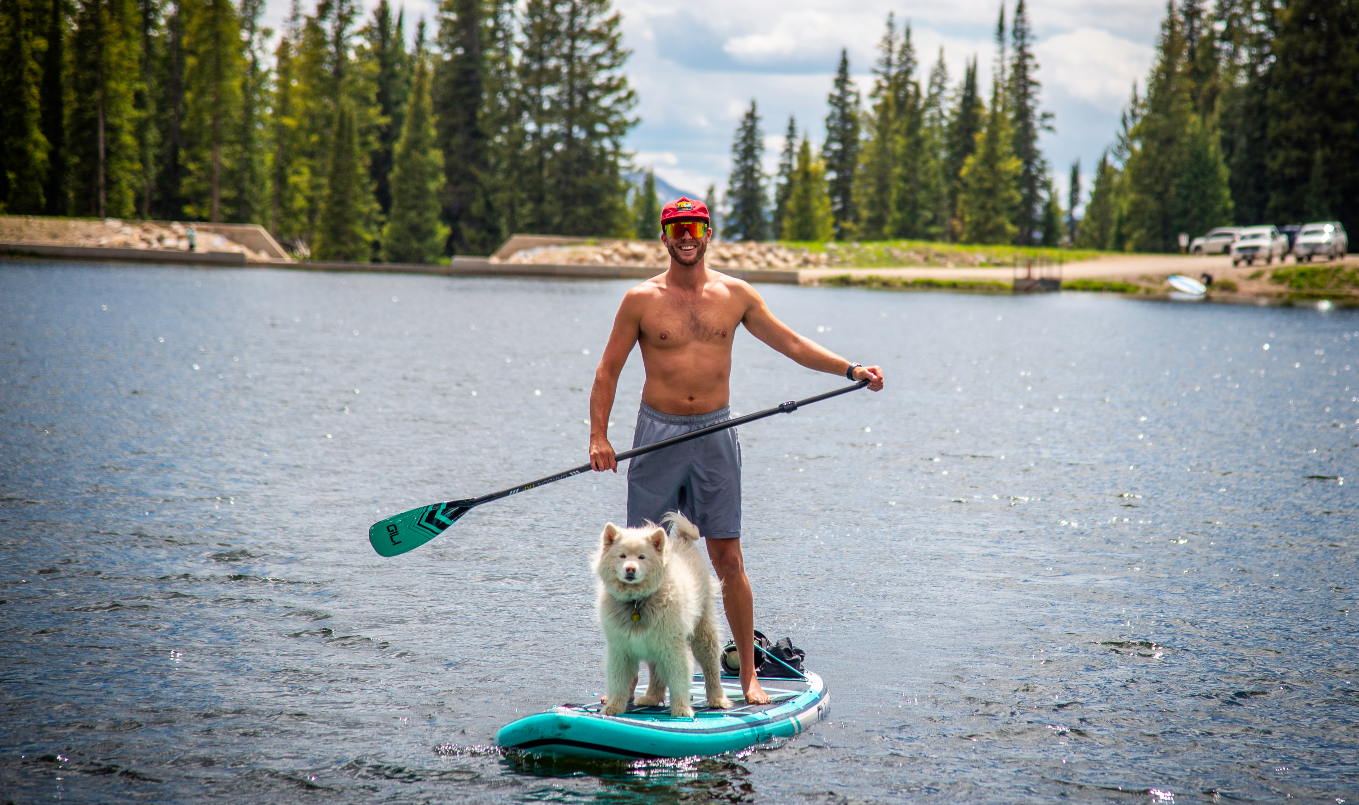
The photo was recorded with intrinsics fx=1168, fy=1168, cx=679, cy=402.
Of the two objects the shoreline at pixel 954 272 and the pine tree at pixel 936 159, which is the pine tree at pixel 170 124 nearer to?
the shoreline at pixel 954 272

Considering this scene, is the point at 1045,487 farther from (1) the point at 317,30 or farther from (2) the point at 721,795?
(1) the point at 317,30

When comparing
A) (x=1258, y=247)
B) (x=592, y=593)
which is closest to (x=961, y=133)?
(x=1258, y=247)

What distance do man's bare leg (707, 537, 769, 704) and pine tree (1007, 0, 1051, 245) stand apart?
108077mm

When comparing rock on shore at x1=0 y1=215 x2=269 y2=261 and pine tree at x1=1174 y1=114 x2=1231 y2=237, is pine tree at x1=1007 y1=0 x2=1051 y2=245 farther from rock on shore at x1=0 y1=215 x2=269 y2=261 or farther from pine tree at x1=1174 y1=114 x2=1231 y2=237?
rock on shore at x1=0 y1=215 x2=269 y2=261

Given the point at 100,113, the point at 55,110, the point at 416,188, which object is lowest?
the point at 416,188

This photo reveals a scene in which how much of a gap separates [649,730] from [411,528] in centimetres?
222

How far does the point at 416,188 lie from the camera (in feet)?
273

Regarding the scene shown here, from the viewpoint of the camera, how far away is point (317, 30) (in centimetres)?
8850

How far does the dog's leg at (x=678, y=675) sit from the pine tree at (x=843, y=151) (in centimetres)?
10772

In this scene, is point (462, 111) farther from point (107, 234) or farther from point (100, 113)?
point (107, 234)

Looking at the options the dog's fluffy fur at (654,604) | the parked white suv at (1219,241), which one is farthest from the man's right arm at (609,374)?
the parked white suv at (1219,241)

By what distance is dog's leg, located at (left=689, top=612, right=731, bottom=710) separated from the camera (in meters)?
6.23

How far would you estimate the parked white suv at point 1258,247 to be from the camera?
6931 centimetres

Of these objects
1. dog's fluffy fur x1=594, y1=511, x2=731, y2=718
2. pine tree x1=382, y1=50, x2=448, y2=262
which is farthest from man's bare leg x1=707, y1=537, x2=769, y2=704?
pine tree x1=382, y1=50, x2=448, y2=262
